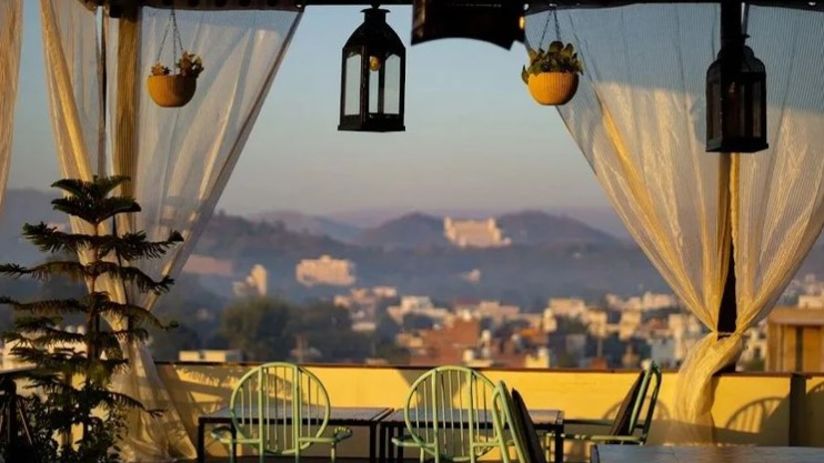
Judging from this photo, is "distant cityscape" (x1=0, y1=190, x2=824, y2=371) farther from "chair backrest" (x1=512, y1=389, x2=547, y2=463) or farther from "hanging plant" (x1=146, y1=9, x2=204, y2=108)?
"chair backrest" (x1=512, y1=389, x2=547, y2=463)

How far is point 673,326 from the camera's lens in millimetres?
18844

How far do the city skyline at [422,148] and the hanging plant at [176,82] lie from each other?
20.2ft

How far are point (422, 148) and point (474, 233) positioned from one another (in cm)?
261

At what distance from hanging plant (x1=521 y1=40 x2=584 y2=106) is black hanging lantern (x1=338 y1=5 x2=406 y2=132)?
4.80ft

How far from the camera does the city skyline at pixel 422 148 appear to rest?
52.6ft

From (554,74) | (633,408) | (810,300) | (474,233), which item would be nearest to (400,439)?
(633,408)

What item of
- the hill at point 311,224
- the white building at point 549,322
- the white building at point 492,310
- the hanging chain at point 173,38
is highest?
the hanging chain at point 173,38

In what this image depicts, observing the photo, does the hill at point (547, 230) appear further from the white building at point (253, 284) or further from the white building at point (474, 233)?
the white building at point (253, 284)

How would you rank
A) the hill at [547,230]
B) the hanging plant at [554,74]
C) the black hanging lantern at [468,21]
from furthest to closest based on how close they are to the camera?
the hill at [547,230], the hanging plant at [554,74], the black hanging lantern at [468,21]

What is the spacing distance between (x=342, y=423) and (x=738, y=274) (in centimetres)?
258

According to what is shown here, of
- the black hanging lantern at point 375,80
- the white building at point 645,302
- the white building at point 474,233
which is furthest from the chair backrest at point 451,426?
the white building at point 645,302

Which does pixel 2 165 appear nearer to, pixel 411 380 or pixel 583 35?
pixel 411 380

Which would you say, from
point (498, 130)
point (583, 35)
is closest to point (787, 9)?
point (583, 35)

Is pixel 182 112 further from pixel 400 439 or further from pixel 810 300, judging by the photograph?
pixel 810 300
